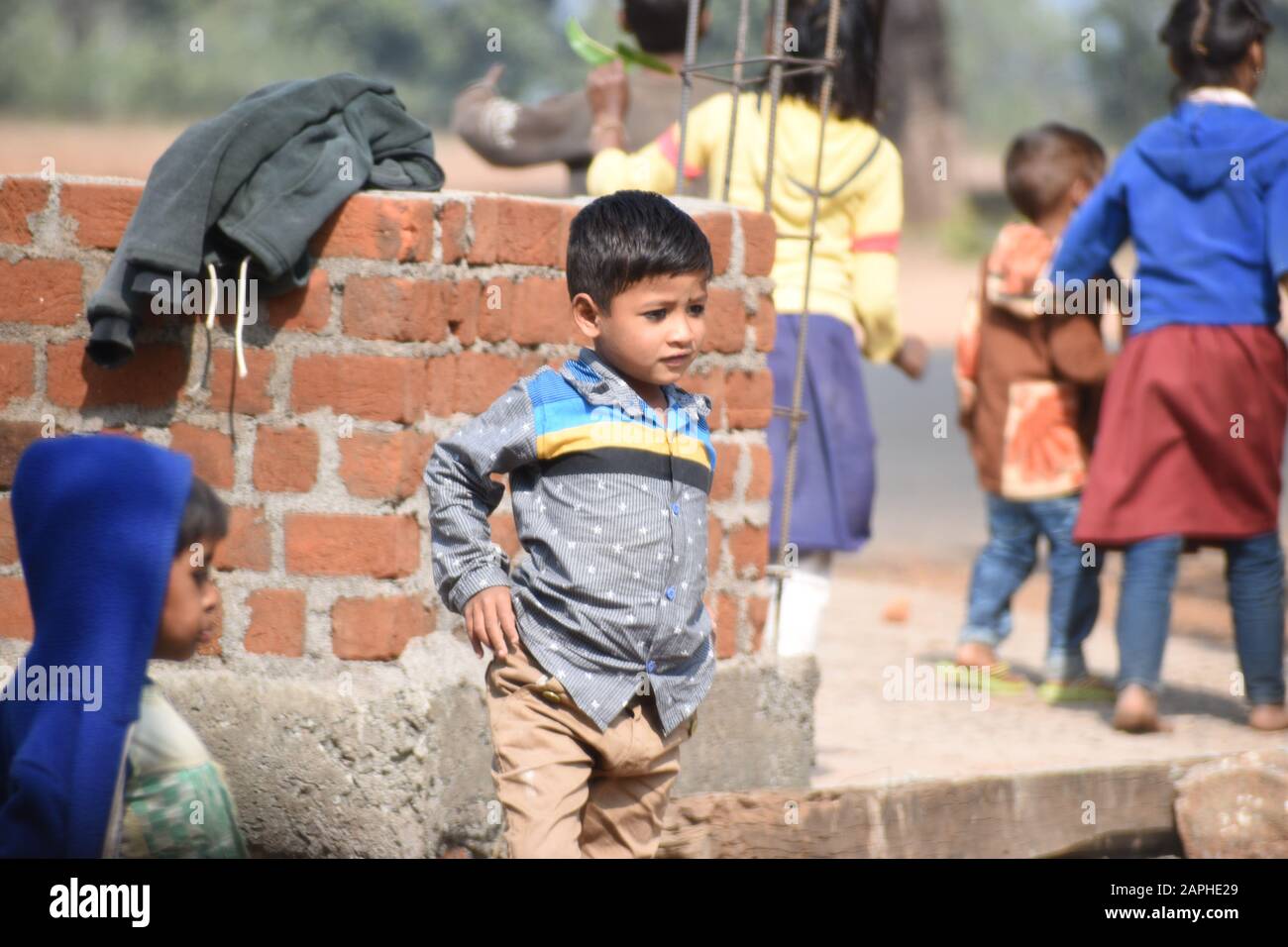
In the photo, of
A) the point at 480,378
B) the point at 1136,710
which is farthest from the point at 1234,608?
the point at 480,378

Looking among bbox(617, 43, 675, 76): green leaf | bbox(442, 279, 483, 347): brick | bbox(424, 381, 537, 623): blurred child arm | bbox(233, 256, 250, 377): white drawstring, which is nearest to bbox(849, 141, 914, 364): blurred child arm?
bbox(617, 43, 675, 76): green leaf

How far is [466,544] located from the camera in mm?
2914

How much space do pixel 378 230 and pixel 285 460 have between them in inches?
18.9

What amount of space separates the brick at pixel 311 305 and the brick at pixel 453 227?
237 millimetres

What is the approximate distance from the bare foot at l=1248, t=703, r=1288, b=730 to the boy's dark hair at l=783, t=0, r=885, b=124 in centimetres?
196

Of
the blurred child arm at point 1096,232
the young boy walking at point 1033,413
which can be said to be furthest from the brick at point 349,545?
the young boy walking at point 1033,413

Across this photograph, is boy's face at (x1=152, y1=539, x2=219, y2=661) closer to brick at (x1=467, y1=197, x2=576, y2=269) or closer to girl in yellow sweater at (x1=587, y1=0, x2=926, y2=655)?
brick at (x1=467, y1=197, x2=576, y2=269)

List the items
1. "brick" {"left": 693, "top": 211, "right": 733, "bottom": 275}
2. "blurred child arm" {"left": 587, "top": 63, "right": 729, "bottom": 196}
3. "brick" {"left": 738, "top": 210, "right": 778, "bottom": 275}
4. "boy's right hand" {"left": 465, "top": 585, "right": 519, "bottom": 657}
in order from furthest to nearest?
"blurred child arm" {"left": 587, "top": 63, "right": 729, "bottom": 196} → "brick" {"left": 738, "top": 210, "right": 778, "bottom": 275} → "brick" {"left": 693, "top": 211, "right": 733, "bottom": 275} → "boy's right hand" {"left": 465, "top": 585, "right": 519, "bottom": 657}

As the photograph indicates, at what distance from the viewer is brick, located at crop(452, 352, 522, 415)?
3.67 meters

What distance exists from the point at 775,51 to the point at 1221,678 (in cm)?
275

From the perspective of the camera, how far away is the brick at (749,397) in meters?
4.20

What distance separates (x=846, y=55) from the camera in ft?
16.0
